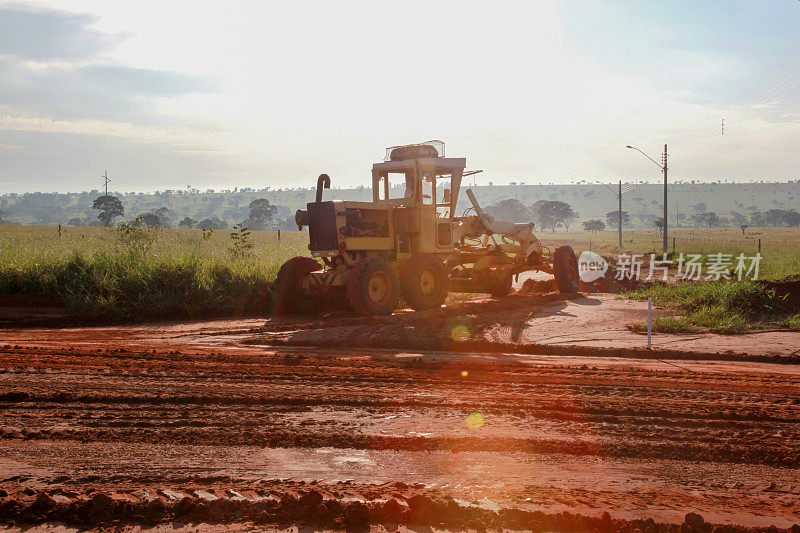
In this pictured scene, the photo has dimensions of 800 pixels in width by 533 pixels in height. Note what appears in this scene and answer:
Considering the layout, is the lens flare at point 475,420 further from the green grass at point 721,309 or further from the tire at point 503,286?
the tire at point 503,286

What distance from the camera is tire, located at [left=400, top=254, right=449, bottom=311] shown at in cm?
1407

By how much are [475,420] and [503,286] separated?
11.8 metres

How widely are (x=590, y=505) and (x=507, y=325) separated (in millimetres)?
8382

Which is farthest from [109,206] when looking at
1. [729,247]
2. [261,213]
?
[729,247]

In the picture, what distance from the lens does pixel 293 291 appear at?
14188 mm

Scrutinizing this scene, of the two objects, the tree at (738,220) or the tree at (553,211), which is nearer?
the tree at (553,211)

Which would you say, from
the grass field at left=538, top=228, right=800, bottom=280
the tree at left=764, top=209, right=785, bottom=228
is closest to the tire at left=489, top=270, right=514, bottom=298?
the grass field at left=538, top=228, right=800, bottom=280

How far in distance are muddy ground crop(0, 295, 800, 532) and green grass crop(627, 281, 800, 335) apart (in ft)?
9.25

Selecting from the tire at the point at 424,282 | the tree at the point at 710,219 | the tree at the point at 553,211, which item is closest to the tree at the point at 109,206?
the tree at the point at 553,211

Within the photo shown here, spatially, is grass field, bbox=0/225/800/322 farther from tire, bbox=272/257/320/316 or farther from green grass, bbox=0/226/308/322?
tire, bbox=272/257/320/316

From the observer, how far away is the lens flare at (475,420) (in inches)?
222

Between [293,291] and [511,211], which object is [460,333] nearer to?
[293,291]

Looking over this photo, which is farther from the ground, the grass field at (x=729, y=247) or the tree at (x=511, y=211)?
the tree at (x=511, y=211)

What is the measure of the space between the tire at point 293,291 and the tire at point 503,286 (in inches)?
211
